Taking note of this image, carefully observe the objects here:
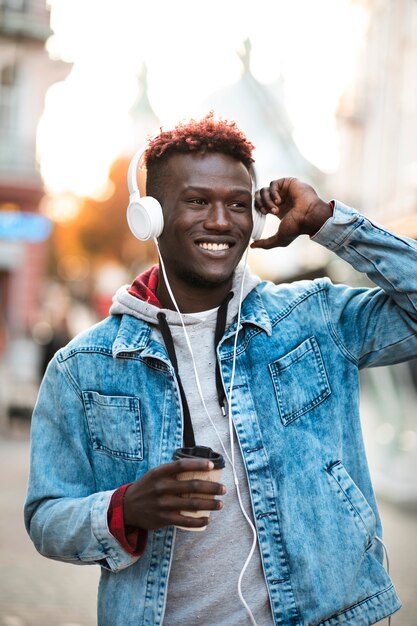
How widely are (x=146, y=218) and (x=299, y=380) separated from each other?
2.01 feet

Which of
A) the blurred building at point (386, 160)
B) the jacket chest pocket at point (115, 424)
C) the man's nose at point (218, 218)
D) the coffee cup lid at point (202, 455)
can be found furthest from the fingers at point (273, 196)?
the blurred building at point (386, 160)

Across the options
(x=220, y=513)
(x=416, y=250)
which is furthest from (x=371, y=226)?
(x=220, y=513)

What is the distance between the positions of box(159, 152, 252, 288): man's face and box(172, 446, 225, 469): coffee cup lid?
0.60 metres

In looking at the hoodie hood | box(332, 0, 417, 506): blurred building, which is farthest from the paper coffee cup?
box(332, 0, 417, 506): blurred building

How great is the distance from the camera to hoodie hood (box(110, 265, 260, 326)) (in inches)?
92.4

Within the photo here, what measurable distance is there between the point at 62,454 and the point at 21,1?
2487 centimetres

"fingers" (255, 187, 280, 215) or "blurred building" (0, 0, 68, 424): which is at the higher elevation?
"blurred building" (0, 0, 68, 424)

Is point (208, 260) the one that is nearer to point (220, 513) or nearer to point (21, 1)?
point (220, 513)

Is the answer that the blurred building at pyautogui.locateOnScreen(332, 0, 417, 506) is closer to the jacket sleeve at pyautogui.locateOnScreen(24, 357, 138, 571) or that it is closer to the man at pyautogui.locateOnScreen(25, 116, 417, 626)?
the man at pyautogui.locateOnScreen(25, 116, 417, 626)

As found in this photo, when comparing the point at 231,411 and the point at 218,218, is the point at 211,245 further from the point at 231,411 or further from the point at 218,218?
the point at 231,411

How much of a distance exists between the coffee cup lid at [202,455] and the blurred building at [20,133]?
2245 cm

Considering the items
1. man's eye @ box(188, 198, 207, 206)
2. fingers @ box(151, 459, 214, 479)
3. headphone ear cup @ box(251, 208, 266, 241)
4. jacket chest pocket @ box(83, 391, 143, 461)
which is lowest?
fingers @ box(151, 459, 214, 479)

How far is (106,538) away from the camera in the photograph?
2084 mm

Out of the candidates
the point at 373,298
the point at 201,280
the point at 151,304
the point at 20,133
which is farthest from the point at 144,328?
the point at 20,133
